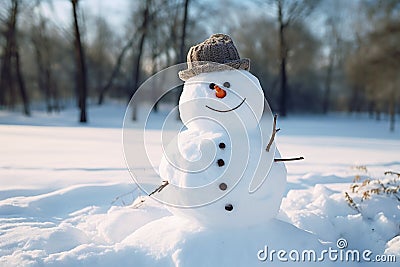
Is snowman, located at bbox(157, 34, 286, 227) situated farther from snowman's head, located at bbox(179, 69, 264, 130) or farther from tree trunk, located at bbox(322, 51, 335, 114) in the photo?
tree trunk, located at bbox(322, 51, 335, 114)

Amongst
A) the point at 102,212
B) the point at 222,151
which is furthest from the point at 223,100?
the point at 102,212

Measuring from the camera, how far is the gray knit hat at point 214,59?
238 centimetres

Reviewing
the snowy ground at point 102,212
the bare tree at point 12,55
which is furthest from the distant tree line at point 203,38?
the snowy ground at point 102,212

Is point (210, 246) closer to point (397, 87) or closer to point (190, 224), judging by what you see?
point (190, 224)

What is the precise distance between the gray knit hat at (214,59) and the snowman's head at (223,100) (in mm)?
42

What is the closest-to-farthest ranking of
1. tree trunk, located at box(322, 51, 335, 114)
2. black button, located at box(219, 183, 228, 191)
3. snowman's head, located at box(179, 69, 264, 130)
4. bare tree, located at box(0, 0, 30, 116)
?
black button, located at box(219, 183, 228, 191) < snowman's head, located at box(179, 69, 264, 130) < bare tree, located at box(0, 0, 30, 116) < tree trunk, located at box(322, 51, 335, 114)

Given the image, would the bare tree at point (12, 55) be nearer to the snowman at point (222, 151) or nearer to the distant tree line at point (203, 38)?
the distant tree line at point (203, 38)

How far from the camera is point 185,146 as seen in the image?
2.32 metres

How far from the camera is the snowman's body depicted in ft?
7.40

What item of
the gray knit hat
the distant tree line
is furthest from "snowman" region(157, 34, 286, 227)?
the distant tree line

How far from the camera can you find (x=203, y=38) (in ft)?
76.3

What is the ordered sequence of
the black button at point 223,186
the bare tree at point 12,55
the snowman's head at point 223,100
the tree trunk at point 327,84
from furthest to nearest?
1. the tree trunk at point 327,84
2. the bare tree at point 12,55
3. the snowman's head at point 223,100
4. the black button at point 223,186

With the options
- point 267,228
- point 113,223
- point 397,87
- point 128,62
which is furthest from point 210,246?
point 128,62

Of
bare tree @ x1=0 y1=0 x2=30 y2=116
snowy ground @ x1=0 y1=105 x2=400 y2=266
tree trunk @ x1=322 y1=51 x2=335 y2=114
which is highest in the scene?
snowy ground @ x1=0 y1=105 x2=400 y2=266
